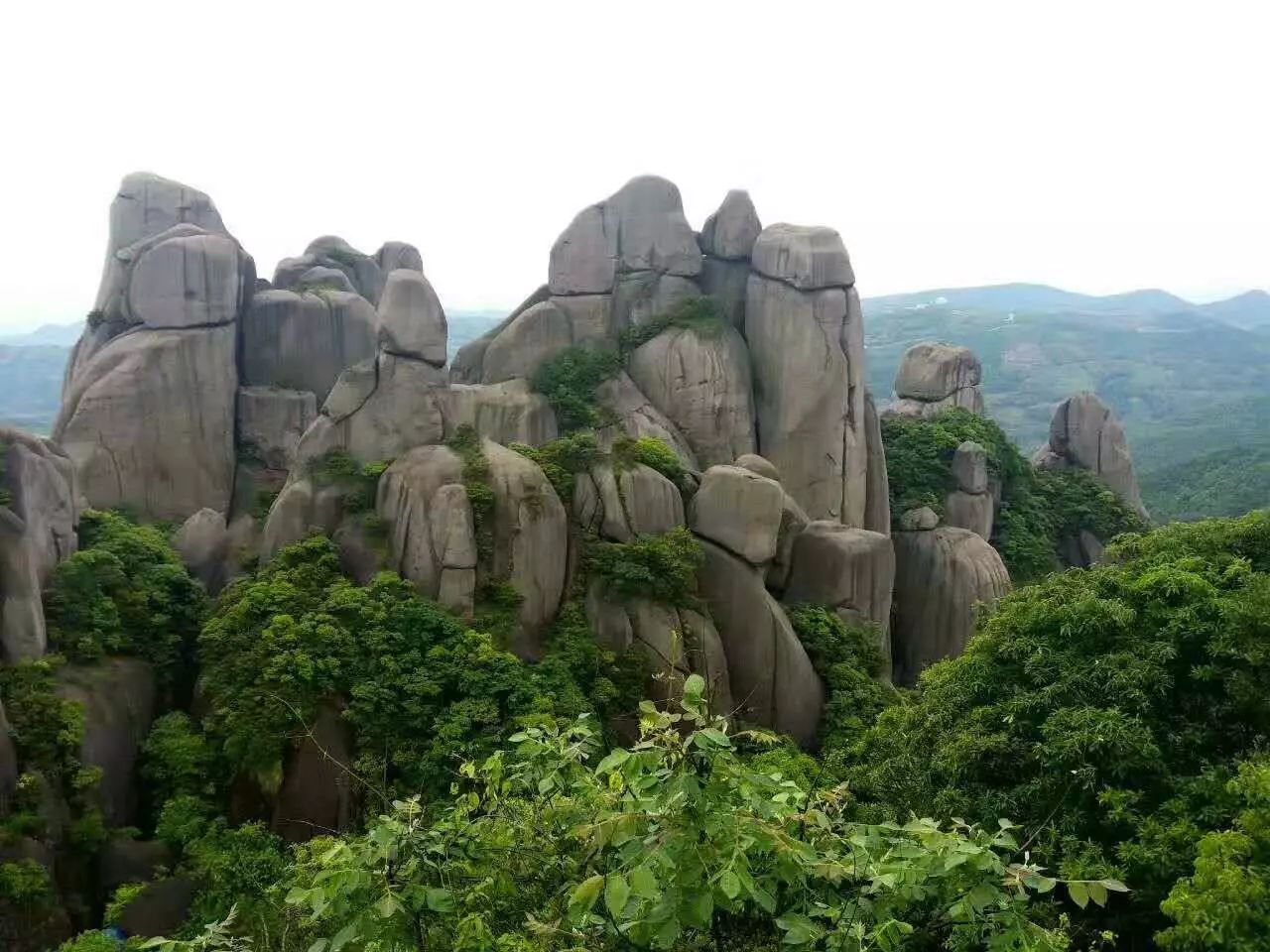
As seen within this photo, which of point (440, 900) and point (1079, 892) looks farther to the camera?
point (440, 900)

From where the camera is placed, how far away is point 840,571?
1858 cm

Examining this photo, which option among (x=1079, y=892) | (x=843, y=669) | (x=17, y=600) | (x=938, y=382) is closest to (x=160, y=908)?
(x=17, y=600)

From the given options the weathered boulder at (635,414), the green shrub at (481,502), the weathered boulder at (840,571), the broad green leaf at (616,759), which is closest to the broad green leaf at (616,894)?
the broad green leaf at (616,759)

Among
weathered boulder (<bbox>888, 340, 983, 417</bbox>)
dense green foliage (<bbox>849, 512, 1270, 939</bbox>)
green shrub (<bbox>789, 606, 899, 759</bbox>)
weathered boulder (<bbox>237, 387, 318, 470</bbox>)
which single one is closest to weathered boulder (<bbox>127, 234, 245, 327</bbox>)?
weathered boulder (<bbox>237, 387, 318, 470</bbox>)

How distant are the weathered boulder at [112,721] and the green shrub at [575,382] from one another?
11.9 metres

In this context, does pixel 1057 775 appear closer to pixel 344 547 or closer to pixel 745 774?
pixel 745 774

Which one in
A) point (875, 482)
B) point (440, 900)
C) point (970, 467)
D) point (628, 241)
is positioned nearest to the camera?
point (440, 900)

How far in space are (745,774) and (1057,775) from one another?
5.81m

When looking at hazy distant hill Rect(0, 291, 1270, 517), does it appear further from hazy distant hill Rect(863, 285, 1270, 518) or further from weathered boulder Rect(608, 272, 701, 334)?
weathered boulder Rect(608, 272, 701, 334)

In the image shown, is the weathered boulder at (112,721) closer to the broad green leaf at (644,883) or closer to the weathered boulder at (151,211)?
the broad green leaf at (644,883)

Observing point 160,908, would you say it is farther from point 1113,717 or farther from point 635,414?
point 635,414

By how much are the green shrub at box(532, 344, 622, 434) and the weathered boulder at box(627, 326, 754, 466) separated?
4.78 ft

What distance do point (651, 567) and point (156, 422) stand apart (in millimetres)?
13464

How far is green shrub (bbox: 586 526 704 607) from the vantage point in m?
15.8
